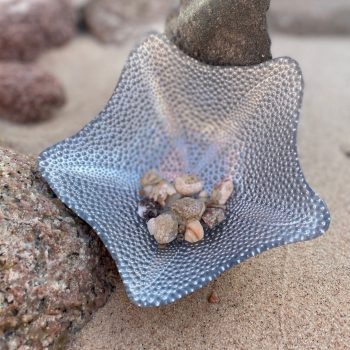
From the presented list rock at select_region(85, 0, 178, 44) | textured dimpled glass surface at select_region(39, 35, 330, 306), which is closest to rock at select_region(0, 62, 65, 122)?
rock at select_region(85, 0, 178, 44)

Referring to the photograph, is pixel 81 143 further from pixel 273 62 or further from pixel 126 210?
pixel 273 62

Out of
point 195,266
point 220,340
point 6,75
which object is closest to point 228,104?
point 195,266

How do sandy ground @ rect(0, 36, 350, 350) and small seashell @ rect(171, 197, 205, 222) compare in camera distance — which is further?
small seashell @ rect(171, 197, 205, 222)

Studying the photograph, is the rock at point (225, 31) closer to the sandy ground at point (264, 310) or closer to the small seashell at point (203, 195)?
the small seashell at point (203, 195)

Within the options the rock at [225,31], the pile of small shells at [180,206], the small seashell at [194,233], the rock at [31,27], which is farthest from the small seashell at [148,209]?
the rock at [31,27]

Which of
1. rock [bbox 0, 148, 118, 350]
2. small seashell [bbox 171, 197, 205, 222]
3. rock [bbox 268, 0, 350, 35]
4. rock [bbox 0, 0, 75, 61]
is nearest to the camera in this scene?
rock [bbox 0, 148, 118, 350]

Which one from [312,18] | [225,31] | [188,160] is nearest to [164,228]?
[188,160]

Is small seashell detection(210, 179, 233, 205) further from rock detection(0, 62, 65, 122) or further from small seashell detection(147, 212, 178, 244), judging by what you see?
rock detection(0, 62, 65, 122)
